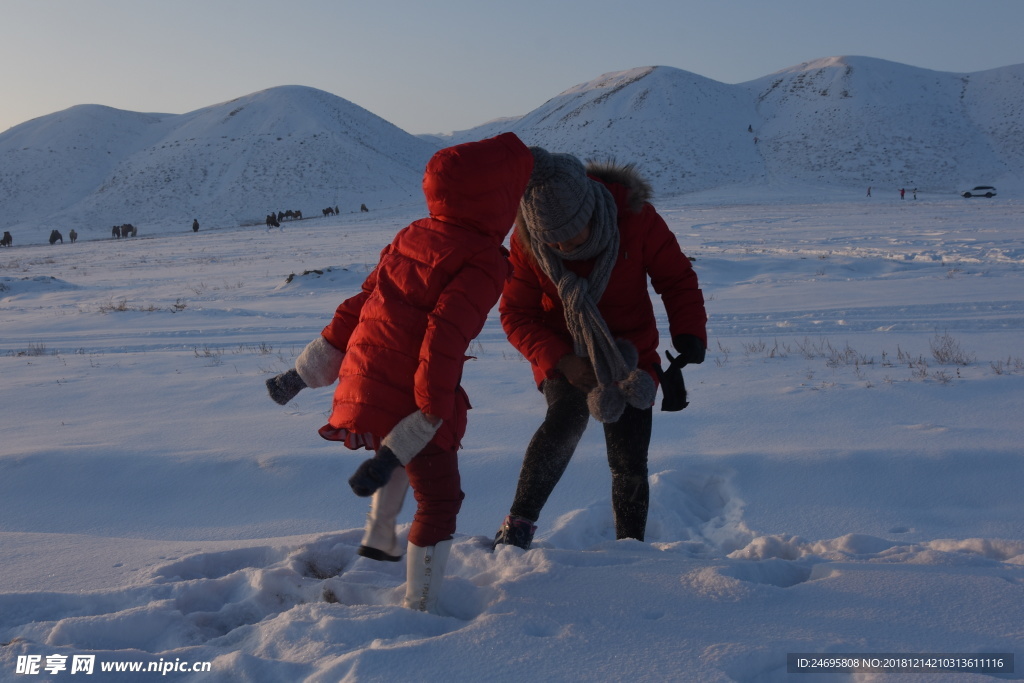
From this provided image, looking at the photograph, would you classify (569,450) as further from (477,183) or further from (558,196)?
(477,183)

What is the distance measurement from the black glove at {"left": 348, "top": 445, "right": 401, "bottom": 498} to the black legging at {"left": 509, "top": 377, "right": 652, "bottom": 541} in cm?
82

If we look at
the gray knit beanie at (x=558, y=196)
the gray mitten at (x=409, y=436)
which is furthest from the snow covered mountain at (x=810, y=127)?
the gray mitten at (x=409, y=436)

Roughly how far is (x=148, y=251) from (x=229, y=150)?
4989 centimetres

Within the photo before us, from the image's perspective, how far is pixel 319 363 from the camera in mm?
2719

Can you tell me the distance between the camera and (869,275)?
12.3 metres

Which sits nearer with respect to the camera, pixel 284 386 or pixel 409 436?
pixel 409 436

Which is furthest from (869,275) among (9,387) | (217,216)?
(217,216)

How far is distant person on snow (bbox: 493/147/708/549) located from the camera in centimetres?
273

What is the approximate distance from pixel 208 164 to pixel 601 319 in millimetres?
75681

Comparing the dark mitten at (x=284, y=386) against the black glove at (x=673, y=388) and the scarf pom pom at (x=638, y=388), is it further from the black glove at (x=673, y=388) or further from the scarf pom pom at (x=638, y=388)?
the black glove at (x=673, y=388)

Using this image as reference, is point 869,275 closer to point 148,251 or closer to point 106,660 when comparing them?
point 106,660

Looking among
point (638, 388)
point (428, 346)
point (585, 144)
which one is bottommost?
point (638, 388)

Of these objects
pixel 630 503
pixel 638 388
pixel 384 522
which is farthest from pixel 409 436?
pixel 630 503

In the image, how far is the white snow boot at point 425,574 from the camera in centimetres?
248
